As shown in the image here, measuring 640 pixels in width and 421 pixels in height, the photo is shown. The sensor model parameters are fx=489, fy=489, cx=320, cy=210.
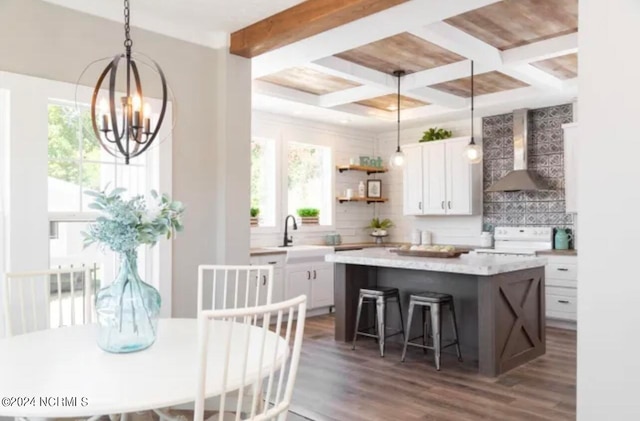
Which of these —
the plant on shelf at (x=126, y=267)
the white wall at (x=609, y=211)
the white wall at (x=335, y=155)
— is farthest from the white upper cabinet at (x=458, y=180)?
the plant on shelf at (x=126, y=267)

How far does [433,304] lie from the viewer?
3984mm

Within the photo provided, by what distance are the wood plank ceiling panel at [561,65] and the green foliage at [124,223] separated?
418 centimetres

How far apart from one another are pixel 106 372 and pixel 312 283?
4442mm

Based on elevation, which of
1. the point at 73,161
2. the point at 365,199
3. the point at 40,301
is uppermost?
the point at 73,161

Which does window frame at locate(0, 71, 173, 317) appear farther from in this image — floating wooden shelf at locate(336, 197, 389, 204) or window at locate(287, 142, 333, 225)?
floating wooden shelf at locate(336, 197, 389, 204)

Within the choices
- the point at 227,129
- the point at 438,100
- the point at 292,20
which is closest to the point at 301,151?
the point at 438,100

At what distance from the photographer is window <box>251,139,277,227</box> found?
640cm

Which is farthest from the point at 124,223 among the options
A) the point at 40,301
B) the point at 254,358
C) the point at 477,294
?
the point at 477,294

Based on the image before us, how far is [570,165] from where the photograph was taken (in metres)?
5.57

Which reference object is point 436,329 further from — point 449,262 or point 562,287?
point 562,287

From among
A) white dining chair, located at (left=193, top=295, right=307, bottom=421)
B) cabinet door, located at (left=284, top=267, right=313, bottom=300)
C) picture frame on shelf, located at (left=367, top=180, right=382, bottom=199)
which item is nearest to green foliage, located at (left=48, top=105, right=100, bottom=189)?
white dining chair, located at (left=193, top=295, right=307, bottom=421)

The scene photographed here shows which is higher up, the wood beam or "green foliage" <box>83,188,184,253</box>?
the wood beam

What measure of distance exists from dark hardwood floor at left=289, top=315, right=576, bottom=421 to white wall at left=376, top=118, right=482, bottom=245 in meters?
2.43

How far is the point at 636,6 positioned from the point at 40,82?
3.13 metres
